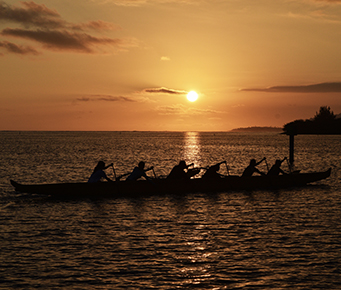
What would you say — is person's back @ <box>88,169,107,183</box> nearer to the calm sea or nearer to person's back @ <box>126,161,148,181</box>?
the calm sea

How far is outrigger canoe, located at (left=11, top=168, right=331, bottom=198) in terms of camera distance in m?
22.8

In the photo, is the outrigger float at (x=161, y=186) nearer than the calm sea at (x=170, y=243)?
No

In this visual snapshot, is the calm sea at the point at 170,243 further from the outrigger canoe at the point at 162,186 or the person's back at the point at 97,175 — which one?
the person's back at the point at 97,175

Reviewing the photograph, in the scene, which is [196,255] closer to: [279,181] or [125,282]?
[125,282]

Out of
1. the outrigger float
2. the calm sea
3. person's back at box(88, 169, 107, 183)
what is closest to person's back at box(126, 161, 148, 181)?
the outrigger float

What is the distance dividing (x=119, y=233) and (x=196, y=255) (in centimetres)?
402

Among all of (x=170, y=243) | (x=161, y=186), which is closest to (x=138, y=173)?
(x=161, y=186)

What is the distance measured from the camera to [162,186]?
24.9 meters

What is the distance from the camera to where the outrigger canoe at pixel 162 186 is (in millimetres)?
22828

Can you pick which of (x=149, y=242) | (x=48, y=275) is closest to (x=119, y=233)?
(x=149, y=242)

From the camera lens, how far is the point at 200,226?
16578 millimetres

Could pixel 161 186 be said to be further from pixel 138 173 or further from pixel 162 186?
pixel 138 173

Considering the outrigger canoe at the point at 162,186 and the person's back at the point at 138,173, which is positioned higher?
the person's back at the point at 138,173

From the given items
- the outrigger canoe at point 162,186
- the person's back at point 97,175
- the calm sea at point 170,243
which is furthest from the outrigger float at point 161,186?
the calm sea at point 170,243
